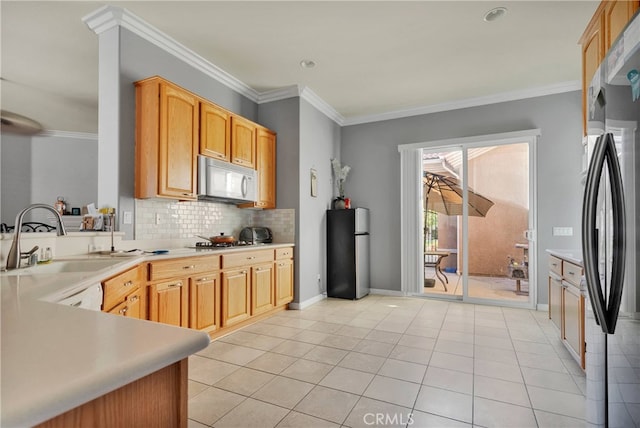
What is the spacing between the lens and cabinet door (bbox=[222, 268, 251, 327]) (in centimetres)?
326

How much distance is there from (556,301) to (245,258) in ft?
10.2

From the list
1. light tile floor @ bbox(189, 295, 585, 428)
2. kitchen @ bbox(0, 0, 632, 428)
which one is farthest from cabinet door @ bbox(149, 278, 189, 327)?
kitchen @ bbox(0, 0, 632, 428)

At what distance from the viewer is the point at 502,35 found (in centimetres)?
320

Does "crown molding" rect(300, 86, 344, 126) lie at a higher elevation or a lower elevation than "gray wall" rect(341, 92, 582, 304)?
higher

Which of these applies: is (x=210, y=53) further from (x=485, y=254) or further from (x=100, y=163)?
(x=485, y=254)

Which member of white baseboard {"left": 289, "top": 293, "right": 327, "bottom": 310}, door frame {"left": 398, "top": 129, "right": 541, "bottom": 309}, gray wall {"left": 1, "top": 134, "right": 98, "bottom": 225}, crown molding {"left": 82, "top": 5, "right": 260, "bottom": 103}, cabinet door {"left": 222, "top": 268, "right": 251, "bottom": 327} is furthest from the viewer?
gray wall {"left": 1, "top": 134, "right": 98, "bottom": 225}

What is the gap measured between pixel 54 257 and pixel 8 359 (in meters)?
2.18

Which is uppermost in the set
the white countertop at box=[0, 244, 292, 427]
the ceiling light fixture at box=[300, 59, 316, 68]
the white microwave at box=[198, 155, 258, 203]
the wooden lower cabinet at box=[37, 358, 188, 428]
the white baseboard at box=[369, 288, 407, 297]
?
the ceiling light fixture at box=[300, 59, 316, 68]

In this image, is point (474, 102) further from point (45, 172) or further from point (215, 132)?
point (45, 172)

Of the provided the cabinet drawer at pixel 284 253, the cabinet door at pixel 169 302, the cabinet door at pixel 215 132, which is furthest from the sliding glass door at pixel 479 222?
the cabinet door at pixel 169 302

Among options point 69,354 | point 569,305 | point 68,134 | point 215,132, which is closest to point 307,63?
point 215,132

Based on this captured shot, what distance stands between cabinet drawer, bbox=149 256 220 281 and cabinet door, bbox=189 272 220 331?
0.08 meters

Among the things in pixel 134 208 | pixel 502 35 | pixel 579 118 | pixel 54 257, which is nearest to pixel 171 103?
pixel 134 208

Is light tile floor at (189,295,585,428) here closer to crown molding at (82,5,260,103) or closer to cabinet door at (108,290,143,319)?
cabinet door at (108,290,143,319)
